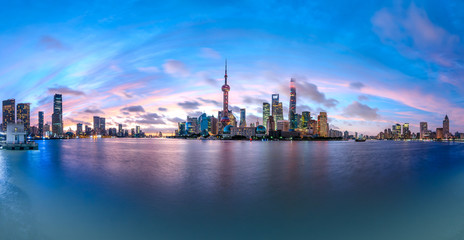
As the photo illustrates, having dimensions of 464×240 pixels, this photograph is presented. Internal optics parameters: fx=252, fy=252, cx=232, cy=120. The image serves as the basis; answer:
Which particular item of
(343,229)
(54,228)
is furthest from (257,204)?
(54,228)

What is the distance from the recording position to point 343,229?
13.5 meters

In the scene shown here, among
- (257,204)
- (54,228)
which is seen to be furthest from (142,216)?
(257,204)

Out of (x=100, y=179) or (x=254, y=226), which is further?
(x=100, y=179)

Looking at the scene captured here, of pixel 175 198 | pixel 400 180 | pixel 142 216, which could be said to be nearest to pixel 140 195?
pixel 175 198

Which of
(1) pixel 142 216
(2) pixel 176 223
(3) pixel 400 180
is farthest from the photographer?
(3) pixel 400 180

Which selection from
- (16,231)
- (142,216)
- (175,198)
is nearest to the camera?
(16,231)

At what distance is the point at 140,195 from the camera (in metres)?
21.7

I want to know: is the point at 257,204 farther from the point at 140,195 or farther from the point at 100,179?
the point at 100,179

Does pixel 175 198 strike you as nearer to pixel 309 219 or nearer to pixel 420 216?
pixel 309 219

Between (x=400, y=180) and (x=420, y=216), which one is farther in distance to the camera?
(x=400, y=180)

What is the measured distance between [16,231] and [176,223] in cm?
829

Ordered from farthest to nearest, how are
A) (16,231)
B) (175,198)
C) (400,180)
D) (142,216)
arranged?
(400,180) < (175,198) < (142,216) < (16,231)

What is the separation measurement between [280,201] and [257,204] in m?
2.02

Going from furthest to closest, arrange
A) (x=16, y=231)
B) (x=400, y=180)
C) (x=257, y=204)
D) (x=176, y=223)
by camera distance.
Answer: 1. (x=400, y=180)
2. (x=257, y=204)
3. (x=176, y=223)
4. (x=16, y=231)
